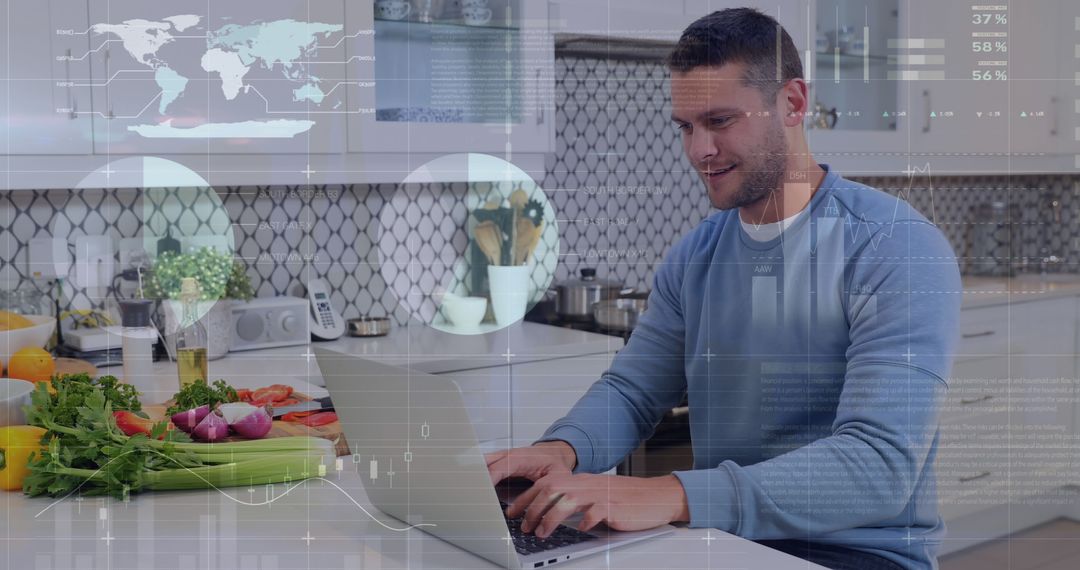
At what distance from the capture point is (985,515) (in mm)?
834

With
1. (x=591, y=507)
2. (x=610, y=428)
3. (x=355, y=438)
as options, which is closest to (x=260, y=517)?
(x=355, y=438)

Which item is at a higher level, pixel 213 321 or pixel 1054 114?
pixel 1054 114

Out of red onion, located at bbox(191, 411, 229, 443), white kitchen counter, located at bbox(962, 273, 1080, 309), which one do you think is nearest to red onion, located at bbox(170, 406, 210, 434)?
red onion, located at bbox(191, 411, 229, 443)

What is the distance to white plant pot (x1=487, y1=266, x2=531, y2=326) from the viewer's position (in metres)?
1.74

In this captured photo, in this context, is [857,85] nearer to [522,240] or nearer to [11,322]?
[522,240]

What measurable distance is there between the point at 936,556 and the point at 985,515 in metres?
0.07

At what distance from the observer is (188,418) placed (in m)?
0.87

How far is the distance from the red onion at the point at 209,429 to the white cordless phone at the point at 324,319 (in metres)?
0.78

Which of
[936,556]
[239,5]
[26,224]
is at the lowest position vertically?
[936,556]

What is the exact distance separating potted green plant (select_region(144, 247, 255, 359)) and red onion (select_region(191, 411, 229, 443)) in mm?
624

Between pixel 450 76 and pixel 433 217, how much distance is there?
1.19 ft

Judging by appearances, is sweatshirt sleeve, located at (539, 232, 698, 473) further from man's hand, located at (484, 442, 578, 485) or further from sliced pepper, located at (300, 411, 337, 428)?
sliced pepper, located at (300, 411, 337, 428)

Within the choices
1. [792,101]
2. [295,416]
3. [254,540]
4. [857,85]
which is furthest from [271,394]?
[857,85]

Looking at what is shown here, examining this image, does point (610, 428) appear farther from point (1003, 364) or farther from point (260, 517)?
point (1003, 364)
